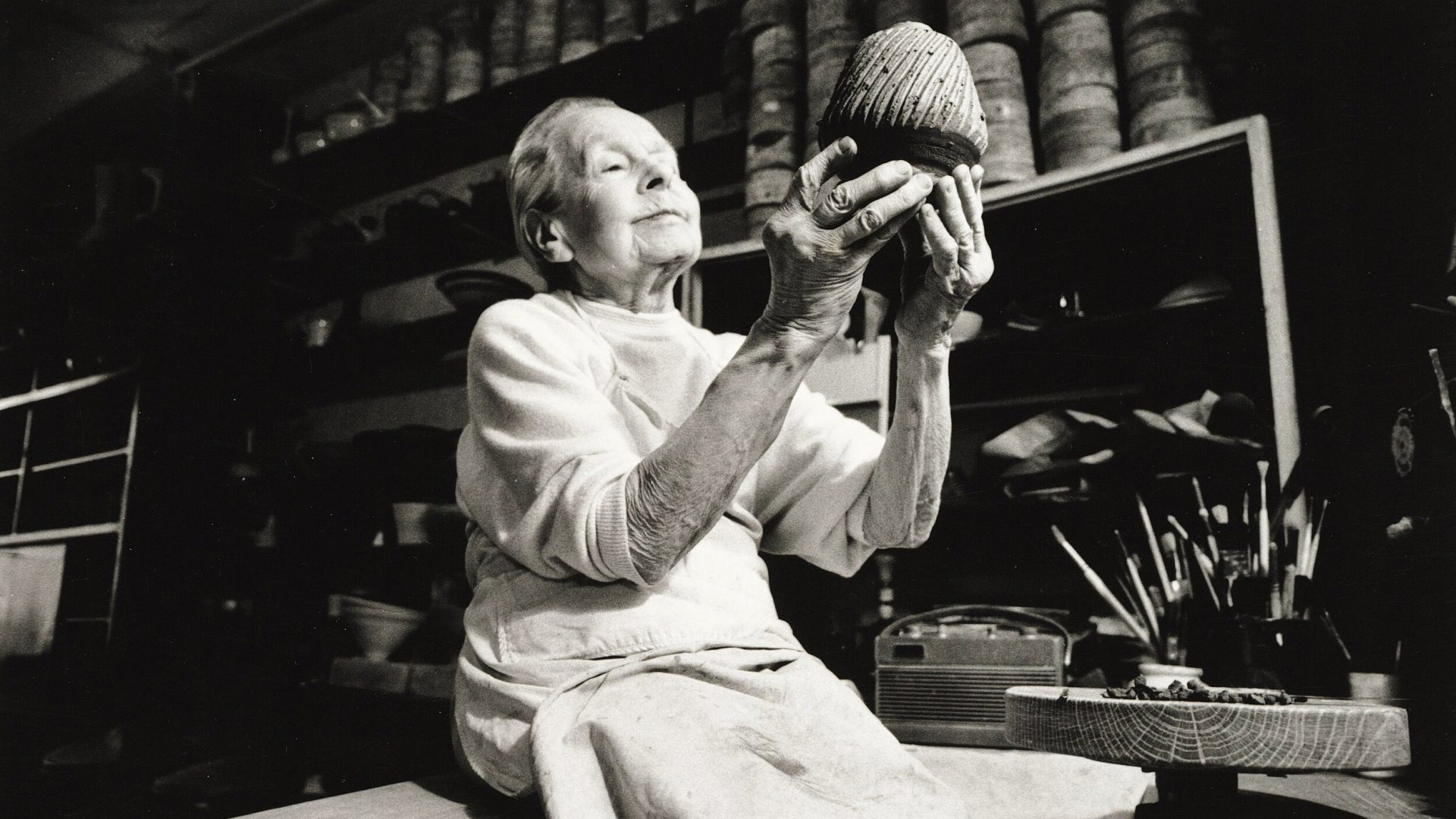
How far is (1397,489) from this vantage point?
5.92 feet

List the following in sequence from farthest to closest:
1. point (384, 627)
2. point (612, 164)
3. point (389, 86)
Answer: point (389, 86)
point (384, 627)
point (612, 164)

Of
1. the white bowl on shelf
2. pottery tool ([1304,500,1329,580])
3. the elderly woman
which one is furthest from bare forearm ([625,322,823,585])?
the white bowl on shelf

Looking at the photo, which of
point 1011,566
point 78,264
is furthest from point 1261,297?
point 78,264

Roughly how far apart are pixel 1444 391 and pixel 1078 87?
127 centimetres

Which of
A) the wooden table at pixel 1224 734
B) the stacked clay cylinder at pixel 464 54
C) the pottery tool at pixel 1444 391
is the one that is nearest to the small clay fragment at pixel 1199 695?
the wooden table at pixel 1224 734

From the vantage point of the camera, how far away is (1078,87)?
7.97 feet

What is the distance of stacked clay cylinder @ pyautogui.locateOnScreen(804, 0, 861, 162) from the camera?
2770 millimetres

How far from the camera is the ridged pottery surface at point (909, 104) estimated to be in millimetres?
927

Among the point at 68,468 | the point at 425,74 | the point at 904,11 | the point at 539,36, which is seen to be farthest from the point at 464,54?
the point at 68,468

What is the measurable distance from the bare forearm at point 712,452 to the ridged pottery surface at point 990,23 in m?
1.89

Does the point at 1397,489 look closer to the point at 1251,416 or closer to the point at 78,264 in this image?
the point at 1251,416

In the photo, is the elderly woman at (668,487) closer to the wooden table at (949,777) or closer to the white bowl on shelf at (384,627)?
the wooden table at (949,777)

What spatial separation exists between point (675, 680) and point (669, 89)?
117 inches

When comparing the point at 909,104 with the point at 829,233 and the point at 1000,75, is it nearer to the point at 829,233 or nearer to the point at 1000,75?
the point at 829,233
